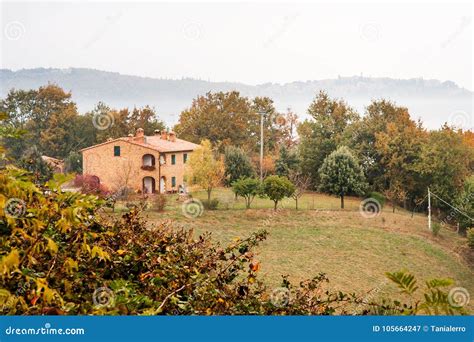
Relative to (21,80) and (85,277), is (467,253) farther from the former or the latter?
(85,277)

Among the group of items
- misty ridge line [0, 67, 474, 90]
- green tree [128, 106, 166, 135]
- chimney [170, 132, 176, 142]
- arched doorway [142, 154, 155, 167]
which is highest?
misty ridge line [0, 67, 474, 90]

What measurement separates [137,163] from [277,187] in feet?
9.78

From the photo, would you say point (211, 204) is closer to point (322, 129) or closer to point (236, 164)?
point (236, 164)

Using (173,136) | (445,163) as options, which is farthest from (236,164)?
(445,163)

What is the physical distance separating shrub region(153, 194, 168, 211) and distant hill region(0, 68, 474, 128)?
1.69 m

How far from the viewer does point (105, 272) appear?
8.46ft

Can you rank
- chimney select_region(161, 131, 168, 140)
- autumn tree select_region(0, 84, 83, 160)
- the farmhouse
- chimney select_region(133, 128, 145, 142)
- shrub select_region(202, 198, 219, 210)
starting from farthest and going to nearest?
shrub select_region(202, 198, 219, 210), chimney select_region(161, 131, 168, 140), chimney select_region(133, 128, 145, 142), autumn tree select_region(0, 84, 83, 160), the farmhouse

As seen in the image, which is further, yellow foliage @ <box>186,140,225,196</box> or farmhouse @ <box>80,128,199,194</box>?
yellow foliage @ <box>186,140,225,196</box>

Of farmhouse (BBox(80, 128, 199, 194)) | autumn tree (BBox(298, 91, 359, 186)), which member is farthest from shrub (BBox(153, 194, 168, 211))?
autumn tree (BBox(298, 91, 359, 186))

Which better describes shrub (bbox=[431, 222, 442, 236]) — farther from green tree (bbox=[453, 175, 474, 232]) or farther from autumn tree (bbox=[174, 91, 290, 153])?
autumn tree (bbox=[174, 91, 290, 153])

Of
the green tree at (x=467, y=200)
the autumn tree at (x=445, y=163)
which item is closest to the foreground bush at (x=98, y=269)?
the autumn tree at (x=445, y=163)

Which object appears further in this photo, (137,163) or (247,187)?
(247,187)

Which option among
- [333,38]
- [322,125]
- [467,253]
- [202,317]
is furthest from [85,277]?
[467,253]

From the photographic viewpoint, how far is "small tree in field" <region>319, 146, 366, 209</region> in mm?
11602
